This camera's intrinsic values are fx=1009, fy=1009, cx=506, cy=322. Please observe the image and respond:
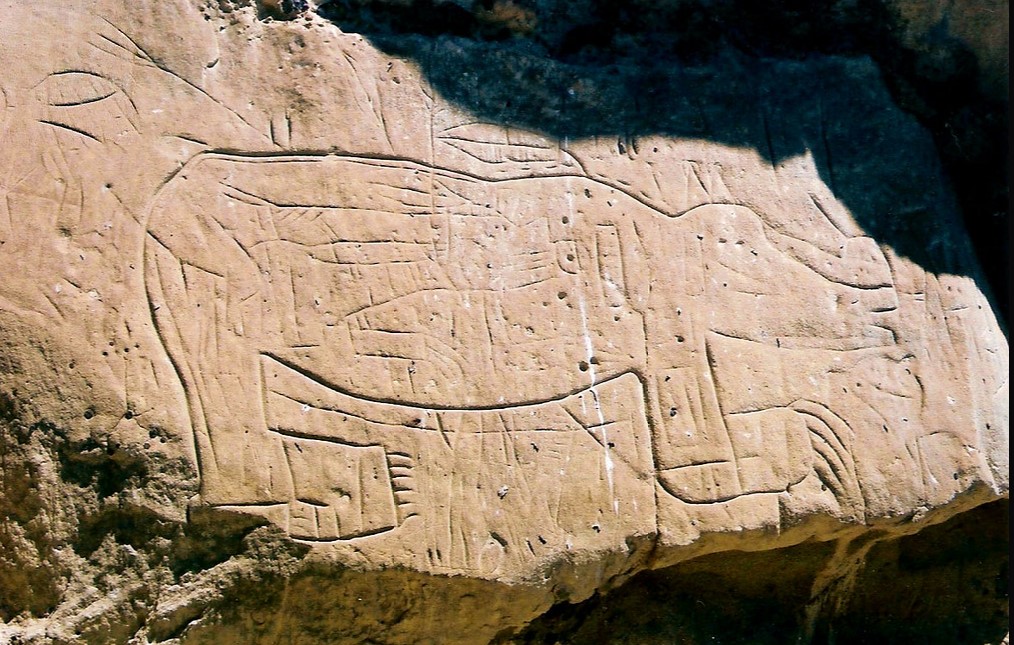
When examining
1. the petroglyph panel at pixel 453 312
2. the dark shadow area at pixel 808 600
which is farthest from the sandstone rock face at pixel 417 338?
the dark shadow area at pixel 808 600

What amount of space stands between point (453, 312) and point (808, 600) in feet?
8.23

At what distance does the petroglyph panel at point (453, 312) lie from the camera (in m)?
4.50

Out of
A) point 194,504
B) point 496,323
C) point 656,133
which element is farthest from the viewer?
point 656,133

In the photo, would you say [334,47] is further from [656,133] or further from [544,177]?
[656,133]

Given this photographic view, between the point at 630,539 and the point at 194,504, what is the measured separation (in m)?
1.98

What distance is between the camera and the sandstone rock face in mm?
4465

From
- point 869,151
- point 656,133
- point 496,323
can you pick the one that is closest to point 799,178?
point 869,151

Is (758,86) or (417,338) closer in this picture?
(417,338)

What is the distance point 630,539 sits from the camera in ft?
15.4

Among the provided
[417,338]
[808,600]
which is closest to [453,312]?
[417,338]

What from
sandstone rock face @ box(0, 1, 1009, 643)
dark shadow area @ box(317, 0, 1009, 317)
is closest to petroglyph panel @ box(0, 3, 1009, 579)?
sandstone rock face @ box(0, 1, 1009, 643)

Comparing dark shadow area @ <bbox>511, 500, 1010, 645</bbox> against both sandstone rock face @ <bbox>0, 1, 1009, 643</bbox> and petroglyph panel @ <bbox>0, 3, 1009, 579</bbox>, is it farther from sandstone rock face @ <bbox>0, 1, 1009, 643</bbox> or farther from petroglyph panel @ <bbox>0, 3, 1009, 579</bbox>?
petroglyph panel @ <bbox>0, 3, 1009, 579</bbox>

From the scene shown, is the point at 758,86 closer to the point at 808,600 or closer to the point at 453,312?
the point at 453,312

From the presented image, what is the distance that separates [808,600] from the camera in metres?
5.40
